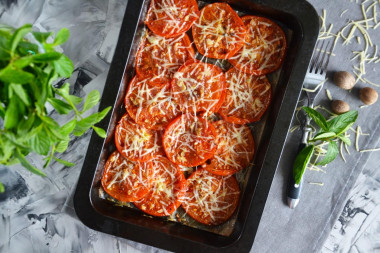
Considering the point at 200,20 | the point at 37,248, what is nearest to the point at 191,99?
the point at 200,20

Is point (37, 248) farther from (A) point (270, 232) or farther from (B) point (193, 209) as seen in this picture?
(A) point (270, 232)

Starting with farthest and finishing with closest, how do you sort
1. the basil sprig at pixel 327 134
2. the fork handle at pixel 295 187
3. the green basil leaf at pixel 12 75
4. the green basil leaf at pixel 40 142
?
the fork handle at pixel 295 187 < the basil sprig at pixel 327 134 < the green basil leaf at pixel 40 142 < the green basil leaf at pixel 12 75

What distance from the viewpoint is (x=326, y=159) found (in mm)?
1528

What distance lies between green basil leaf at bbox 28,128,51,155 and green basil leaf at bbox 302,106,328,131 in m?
0.96

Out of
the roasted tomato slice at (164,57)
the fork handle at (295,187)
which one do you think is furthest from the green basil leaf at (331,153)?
the roasted tomato slice at (164,57)

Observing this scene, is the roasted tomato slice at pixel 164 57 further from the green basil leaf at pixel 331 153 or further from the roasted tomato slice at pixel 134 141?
the green basil leaf at pixel 331 153

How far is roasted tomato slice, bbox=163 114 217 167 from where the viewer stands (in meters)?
1.54

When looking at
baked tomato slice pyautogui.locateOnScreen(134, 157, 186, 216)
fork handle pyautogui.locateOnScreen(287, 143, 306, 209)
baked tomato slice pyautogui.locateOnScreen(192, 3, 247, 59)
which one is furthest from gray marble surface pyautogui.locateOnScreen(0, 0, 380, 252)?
baked tomato slice pyautogui.locateOnScreen(192, 3, 247, 59)

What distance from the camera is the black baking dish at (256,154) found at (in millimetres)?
1406

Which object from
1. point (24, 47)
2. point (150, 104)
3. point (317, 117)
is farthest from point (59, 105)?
point (317, 117)

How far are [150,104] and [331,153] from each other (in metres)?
0.74

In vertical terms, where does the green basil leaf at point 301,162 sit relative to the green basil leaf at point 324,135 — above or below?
below

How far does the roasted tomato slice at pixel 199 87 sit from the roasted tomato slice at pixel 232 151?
4.7 inches

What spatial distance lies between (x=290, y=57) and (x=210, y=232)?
768 mm
